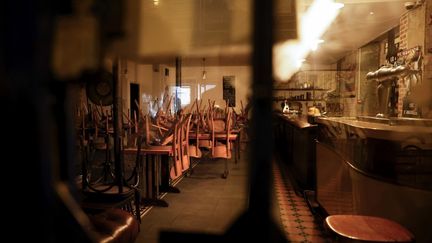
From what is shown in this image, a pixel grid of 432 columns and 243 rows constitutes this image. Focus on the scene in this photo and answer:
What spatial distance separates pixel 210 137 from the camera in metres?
5.23

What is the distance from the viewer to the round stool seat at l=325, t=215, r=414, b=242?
1622mm

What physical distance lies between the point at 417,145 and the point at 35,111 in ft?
7.66

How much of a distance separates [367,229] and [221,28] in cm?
130

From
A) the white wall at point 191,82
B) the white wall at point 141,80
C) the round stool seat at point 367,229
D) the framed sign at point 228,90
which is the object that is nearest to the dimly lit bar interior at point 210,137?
the round stool seat at point 367,229

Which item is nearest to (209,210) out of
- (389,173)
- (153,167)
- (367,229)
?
(153,167)

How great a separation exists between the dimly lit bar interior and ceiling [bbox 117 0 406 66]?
14 millimetres

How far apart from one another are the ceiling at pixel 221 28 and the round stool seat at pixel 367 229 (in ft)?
3.33

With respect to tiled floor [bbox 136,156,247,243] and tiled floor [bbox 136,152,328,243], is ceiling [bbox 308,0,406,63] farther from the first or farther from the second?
tiled floor [bbox 136,156,247,243]

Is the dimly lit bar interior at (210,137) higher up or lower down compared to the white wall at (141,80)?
lower down

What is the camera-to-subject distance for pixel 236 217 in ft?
1.97

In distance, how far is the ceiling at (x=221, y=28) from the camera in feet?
2.66

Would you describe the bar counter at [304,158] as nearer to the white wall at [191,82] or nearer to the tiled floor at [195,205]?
the tiled floor at [195,205]

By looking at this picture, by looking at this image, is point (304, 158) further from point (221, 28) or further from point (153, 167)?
point (221, 28)

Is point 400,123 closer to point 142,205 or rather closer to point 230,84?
point 142,205
